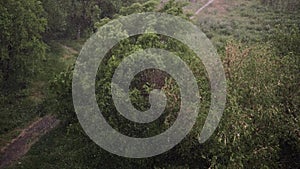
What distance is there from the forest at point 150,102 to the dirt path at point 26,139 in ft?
0.18

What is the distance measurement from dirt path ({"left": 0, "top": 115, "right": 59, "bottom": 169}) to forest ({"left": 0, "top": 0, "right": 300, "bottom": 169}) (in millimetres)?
55

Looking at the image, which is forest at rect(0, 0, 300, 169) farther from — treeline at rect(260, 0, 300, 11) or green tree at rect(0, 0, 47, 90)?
treeline at rect(260, 0, 300, 11)

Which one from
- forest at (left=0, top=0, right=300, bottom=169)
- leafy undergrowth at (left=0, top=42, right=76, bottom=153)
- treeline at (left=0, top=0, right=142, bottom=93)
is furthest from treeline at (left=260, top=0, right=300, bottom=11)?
treeline at (left=0, top=0, right=142, bottom=93)

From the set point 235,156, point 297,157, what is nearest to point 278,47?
point 297,157

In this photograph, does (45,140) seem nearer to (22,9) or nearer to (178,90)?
(22,9)

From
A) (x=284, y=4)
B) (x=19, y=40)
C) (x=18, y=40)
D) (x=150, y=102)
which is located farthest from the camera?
(x=284, y=4)

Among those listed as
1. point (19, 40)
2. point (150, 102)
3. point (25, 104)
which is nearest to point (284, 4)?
point (19, 40)

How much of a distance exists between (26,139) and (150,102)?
10.8m

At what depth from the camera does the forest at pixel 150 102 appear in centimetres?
1316

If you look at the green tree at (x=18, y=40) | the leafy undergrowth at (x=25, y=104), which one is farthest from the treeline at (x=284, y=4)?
the green tree at (x=18, y=40)

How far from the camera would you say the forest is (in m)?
13.2

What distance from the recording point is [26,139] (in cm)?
2211

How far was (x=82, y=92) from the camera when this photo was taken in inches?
632

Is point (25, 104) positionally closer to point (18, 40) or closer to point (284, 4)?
point (18, 40)
